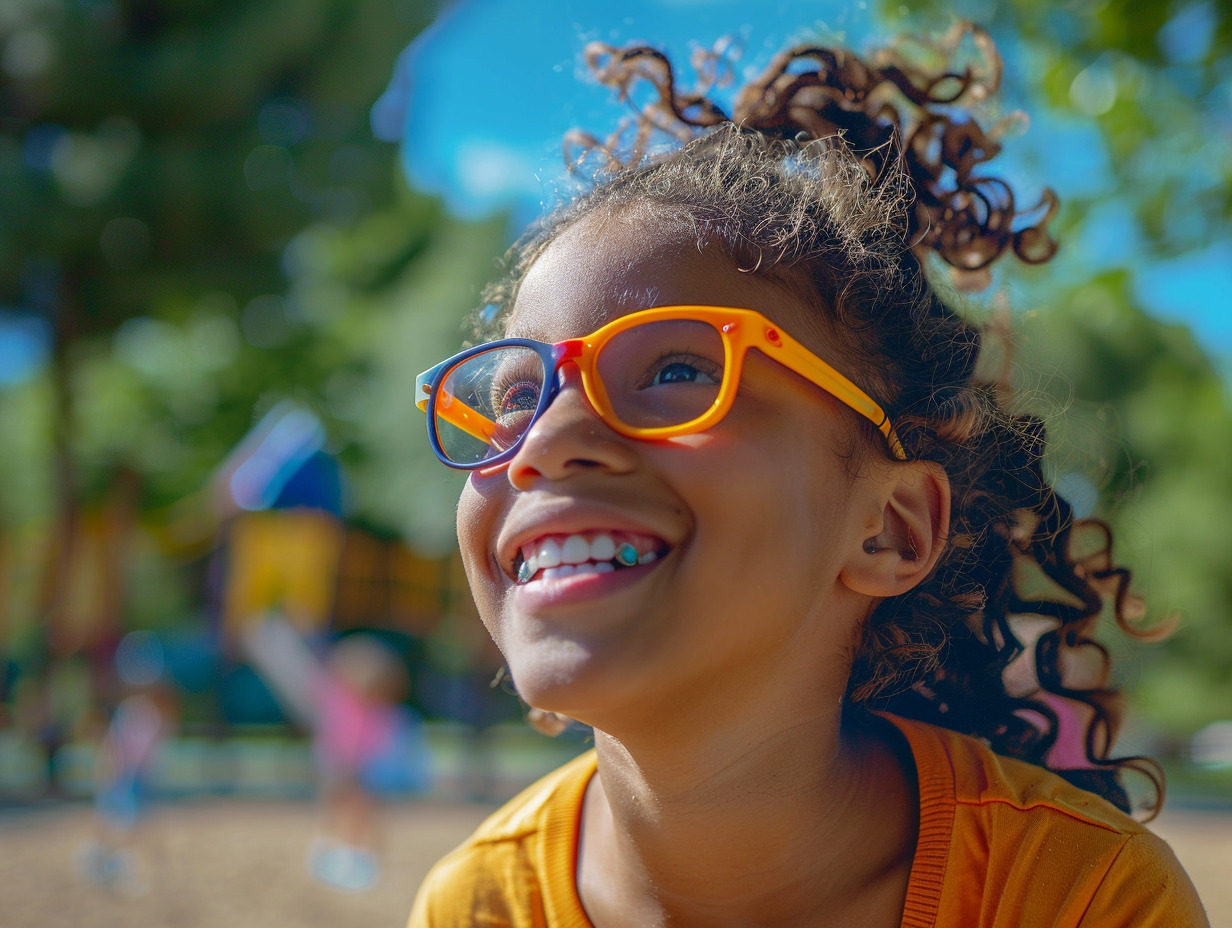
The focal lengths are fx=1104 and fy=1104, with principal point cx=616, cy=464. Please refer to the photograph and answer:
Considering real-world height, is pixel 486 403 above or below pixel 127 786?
above

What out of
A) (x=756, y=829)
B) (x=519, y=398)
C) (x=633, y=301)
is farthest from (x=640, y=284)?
(x=756, y=829)

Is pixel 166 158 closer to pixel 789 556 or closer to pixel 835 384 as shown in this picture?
pixel 835 384

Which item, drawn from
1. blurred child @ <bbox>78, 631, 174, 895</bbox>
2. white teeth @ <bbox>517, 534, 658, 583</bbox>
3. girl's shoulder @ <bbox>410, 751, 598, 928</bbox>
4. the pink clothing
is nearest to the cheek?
white teeth @ <bbox>517, 534, 658, 583</bbox>

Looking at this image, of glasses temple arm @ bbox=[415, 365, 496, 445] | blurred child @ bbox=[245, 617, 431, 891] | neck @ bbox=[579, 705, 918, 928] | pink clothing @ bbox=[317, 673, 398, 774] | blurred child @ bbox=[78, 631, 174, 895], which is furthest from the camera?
pink clothing @ bbox=[317, 673, 398, 774]

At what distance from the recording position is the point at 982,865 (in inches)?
67.7

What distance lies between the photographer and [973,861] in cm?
172

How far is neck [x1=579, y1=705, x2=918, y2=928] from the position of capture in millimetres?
1687

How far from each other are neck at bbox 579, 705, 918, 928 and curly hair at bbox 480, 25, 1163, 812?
0.19 metres

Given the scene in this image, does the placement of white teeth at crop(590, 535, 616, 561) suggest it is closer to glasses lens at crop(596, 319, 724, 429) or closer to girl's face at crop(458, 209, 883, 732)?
girl's face at crop(458, 209, 883, 732)

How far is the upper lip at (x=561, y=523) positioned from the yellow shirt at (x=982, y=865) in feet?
2.15

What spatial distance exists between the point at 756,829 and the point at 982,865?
36 centimetres

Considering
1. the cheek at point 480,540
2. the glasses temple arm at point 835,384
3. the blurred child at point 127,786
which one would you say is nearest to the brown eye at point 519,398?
the cheek at point 480,540

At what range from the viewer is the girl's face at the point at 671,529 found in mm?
1508

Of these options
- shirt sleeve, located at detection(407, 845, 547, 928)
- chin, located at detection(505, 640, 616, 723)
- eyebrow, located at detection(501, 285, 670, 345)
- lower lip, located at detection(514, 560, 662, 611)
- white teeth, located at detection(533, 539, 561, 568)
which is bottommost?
shirt sleeve, located at detection(407, 845, 547, 928)
